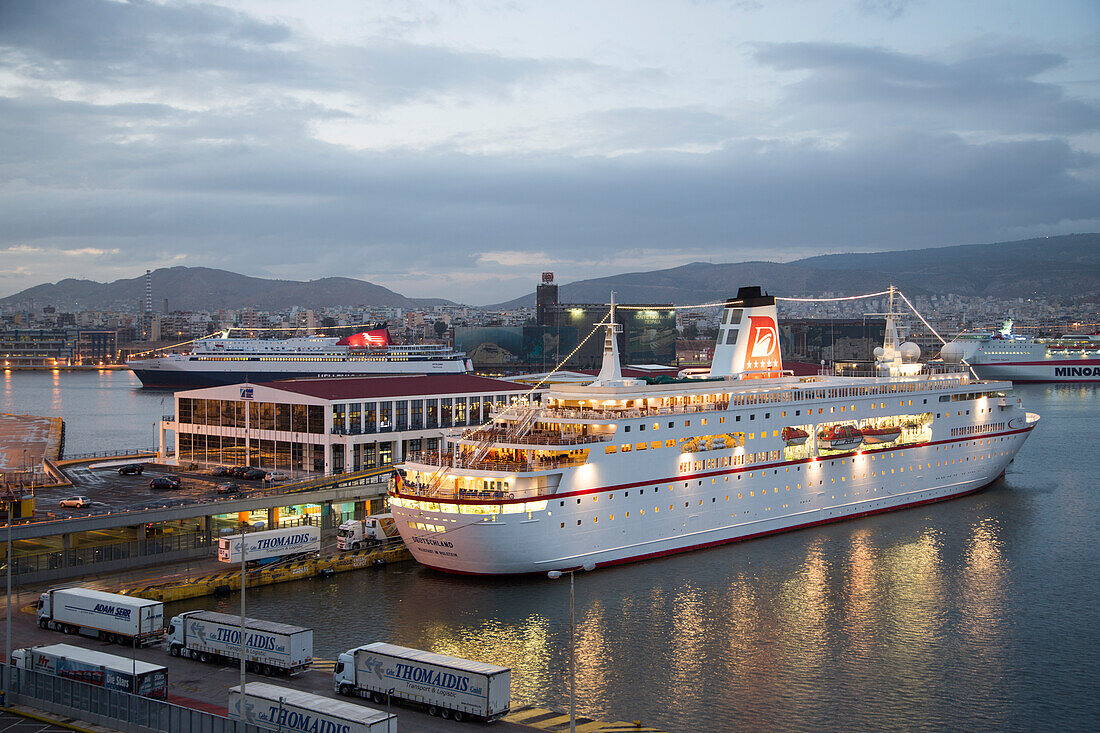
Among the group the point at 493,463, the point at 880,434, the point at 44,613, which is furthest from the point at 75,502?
the point at 880,434

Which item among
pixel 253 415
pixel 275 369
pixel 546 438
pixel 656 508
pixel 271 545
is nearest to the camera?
pixel 271 545

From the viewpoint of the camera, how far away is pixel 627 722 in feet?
55.9

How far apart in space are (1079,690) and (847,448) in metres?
14.1

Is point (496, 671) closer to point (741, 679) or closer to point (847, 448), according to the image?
point (741, 679)

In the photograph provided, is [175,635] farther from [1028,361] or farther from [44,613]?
[1028,361]

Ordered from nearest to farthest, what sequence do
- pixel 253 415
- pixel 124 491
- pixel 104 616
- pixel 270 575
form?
1. pixel 104 616
2. pixel 270 575
3. pixel 124 491
4. pixel 253 415

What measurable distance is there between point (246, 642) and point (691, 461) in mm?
14406

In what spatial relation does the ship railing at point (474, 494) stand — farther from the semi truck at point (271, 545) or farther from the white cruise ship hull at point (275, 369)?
the white cruise ship hull at point (275, 369)

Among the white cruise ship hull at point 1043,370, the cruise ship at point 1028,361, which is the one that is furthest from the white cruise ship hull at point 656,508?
the white cruise ship hull at point 1043,370

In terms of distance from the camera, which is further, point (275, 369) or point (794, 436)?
point (275, 369)

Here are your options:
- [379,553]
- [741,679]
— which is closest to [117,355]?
[379,553]

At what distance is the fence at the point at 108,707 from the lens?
13.8 metres

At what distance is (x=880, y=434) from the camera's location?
111 feet

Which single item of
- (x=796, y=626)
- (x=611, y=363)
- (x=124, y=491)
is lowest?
(x=796, y=626)
